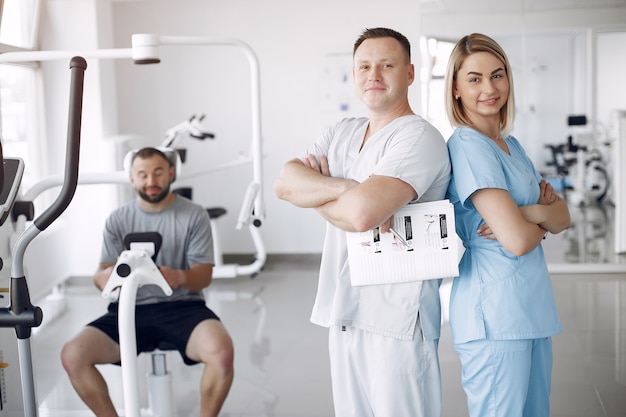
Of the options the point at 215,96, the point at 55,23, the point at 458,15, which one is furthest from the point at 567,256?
the point at 55,23

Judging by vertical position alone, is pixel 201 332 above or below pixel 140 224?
below

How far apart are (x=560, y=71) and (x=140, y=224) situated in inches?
170

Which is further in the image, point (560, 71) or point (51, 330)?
point (560, 71)

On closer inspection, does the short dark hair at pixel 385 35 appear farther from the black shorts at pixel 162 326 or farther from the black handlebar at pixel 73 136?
the black shorts at pixel 162 326

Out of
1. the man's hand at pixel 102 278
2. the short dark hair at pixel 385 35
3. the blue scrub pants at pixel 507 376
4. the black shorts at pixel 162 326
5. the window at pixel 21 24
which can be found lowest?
the black shorts at pixel 162 326

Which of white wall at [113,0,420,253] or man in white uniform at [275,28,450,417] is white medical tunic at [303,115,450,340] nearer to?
man in white uniform at [275,28,450,417]

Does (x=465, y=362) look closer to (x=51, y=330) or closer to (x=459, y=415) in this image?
(x=459, y=415)

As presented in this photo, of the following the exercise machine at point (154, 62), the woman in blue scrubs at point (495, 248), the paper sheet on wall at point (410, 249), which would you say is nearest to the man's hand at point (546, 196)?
the woman in blue scrubs at point (495, 248)

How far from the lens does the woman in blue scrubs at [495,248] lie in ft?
5.90

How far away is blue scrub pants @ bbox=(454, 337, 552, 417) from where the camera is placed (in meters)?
1.80

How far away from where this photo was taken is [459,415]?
3119 millimetres

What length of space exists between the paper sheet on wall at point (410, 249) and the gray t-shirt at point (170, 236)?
4.34 feet

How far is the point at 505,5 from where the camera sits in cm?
599

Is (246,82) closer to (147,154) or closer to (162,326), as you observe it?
(147,154)
